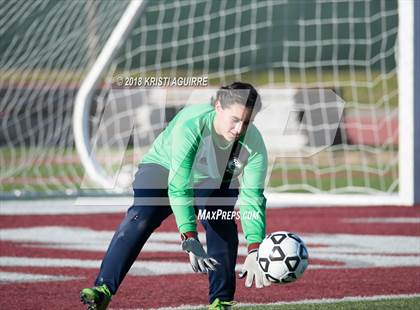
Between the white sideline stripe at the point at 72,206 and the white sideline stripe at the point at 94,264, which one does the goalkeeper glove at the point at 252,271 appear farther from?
the white sideline stripe at the point at 72,206

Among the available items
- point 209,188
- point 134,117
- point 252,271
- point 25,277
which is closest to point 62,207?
point 134,117

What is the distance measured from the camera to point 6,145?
19.9 m

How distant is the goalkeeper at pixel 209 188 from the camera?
4.97 m

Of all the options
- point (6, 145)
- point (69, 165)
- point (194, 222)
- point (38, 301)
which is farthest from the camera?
point (6, 145)

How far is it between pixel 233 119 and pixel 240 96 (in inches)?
4.6

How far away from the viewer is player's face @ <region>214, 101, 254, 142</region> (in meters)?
4.96

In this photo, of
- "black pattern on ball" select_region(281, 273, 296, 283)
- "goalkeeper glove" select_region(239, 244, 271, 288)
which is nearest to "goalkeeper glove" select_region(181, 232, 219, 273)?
"goalkeeper glove" select_region(239, 244, 271, 288)

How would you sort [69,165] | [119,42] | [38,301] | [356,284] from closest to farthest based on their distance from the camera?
[38,301], [356,284], [119,42], [69,165]

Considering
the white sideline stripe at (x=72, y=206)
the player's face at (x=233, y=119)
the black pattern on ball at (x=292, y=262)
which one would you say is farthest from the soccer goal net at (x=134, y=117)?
the black pattern on ball at (x=292, y=262)

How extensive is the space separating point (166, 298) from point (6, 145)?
14.3m

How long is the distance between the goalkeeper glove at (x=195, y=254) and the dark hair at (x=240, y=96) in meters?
0.67

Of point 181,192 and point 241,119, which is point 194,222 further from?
point 241,119

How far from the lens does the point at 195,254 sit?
4777 millimetres

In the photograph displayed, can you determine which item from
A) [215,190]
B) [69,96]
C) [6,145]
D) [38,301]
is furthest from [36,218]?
[69,96]
